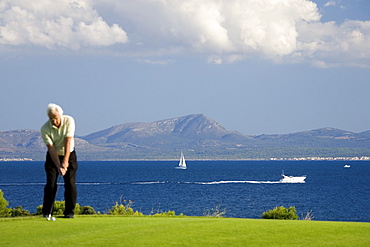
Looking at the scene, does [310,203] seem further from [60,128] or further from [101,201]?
[60,128]

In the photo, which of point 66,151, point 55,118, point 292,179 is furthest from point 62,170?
point 292,179

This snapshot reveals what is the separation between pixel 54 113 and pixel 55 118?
12 cm

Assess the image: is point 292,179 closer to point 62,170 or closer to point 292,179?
point 292,179

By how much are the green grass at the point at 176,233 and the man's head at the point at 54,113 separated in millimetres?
1965

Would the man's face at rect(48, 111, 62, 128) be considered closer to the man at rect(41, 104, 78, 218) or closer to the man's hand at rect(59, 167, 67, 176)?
the man at rect(41, 104, 78, 218)

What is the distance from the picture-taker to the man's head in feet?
35.3

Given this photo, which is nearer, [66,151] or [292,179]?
[66,151]

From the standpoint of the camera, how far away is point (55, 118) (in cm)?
1084

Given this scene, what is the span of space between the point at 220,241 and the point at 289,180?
12162cm

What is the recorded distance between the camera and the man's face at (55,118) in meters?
10.8

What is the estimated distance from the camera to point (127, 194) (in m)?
95.6

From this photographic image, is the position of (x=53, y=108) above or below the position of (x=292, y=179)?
above

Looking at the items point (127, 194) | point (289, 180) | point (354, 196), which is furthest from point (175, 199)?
point (289, 180)

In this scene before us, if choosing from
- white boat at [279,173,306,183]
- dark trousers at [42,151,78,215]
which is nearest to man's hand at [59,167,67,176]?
dark trousers at [42,151,78,215]
